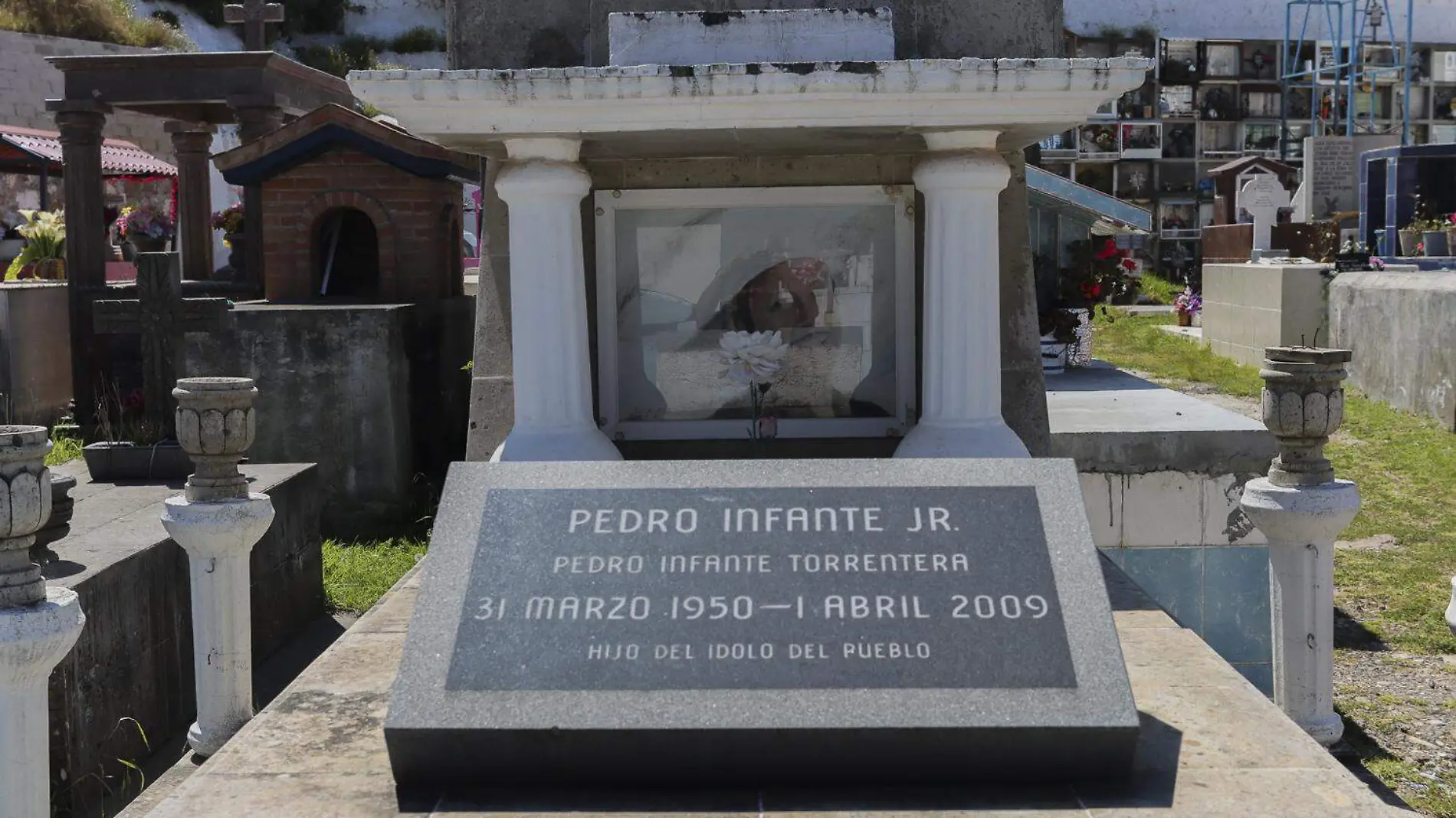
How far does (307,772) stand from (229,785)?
19 cm

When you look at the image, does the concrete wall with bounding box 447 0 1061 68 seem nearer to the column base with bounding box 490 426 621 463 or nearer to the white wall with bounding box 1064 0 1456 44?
the column base with bounding box 490 426 621 463

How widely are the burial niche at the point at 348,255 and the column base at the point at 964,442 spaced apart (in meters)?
6.59

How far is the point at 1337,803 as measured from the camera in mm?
3371

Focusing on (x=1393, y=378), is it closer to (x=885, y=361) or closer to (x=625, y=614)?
(x=885, y=361)

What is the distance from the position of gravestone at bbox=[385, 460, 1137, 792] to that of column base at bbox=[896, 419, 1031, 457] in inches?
40.6

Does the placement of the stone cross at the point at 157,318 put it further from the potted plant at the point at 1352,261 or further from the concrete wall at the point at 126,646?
the potted plant at the point at 1352,261

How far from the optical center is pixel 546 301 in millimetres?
5281

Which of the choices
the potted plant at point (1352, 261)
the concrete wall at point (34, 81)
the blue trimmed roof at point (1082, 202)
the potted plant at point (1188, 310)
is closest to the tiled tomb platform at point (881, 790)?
the blue trimmed roof at point (1082, 202)

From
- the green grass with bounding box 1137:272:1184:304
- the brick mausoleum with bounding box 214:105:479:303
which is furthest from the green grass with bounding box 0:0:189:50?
the green grass with bounding box 1137:272:1184:304

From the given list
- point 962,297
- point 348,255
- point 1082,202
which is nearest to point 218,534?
point 962,297

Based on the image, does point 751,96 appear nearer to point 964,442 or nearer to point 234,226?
point 964,442

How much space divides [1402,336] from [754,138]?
34.0 feet

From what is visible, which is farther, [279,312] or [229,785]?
[279,312]

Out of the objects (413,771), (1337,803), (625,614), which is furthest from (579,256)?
(1337,803)
